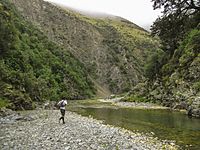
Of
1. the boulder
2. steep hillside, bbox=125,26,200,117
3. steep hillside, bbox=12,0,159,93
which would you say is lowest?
the boulder

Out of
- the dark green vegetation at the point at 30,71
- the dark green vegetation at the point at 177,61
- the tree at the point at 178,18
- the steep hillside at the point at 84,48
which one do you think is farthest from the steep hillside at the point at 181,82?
the steep hillside at the point at 84,48

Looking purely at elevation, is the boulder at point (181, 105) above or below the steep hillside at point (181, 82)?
below

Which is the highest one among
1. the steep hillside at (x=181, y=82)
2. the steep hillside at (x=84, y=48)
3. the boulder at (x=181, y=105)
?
the steep hillside at (x=84, y=48)

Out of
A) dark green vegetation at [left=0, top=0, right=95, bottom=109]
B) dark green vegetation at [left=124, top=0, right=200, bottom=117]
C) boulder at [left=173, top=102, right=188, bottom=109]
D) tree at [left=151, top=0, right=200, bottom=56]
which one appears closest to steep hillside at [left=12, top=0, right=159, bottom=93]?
dark green vegetation at [left=0, top=0, right=95, bottom=109]

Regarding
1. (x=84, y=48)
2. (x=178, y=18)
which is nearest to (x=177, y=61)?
(x=178, y=18)

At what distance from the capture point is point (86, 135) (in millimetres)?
25781

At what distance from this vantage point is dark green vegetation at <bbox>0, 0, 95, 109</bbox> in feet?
194

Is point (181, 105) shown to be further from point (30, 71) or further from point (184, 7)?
point (184, 7)

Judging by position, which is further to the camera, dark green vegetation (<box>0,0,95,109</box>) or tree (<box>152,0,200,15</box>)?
dark green vegetation (<box>0,0,95,109</box>)

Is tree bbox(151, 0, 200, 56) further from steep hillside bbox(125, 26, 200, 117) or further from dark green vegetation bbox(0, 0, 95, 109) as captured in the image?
dark green vegetation bbox(0, 0, 95, 109)

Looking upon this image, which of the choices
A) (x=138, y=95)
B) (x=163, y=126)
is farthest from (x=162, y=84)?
(x=163, y=126)

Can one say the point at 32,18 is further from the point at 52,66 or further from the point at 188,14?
the point at 188,14

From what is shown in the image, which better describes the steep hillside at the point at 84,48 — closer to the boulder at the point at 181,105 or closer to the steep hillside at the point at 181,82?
the steep hillside at the point at 181,82

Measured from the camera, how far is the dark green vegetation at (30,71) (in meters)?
59.2
